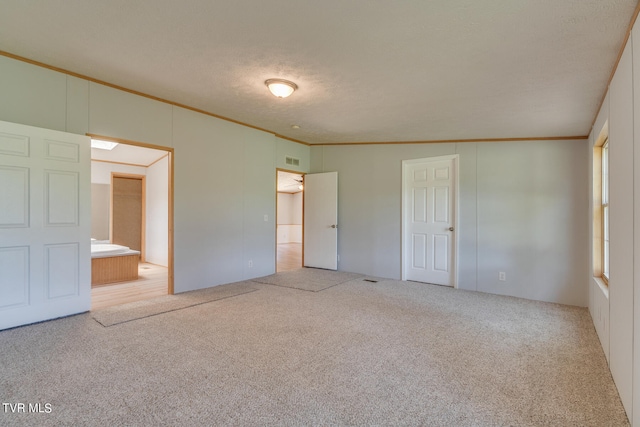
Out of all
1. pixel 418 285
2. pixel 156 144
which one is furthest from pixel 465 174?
pixel 156 144

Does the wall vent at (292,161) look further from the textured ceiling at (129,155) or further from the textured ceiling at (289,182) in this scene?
the textured ceiling at (289,182)

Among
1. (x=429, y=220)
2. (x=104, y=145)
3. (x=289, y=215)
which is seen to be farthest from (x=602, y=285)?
(x=289, y=215)

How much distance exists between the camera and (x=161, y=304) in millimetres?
3910

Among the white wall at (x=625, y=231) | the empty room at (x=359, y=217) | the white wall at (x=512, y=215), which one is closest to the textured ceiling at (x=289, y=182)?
the empty room at (x=359, y=217)

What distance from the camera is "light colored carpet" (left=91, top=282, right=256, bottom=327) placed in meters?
3.42

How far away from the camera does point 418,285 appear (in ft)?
17.2

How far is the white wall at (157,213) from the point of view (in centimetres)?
686

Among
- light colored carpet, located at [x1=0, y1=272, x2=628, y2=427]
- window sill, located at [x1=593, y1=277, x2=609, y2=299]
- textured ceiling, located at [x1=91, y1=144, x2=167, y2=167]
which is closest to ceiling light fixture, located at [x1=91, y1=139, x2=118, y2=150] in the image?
textured ceiling, located at [x1=91, y1=144, x2=167, y2=167]

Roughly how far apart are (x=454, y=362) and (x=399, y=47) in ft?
8.25

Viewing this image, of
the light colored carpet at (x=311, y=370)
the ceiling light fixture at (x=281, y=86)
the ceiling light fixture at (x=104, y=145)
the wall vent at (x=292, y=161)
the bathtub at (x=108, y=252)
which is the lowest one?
the light colored carpet at (x=311, y=370)

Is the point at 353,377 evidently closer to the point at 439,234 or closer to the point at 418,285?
the point at 418,285

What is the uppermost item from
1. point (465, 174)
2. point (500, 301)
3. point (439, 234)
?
point (465, 174)

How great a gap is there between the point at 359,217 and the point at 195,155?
3.09m

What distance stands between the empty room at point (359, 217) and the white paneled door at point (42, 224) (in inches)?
0.7
